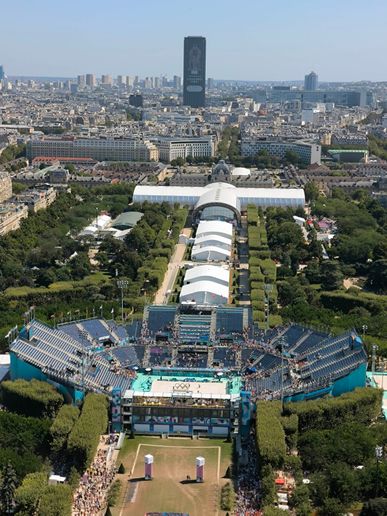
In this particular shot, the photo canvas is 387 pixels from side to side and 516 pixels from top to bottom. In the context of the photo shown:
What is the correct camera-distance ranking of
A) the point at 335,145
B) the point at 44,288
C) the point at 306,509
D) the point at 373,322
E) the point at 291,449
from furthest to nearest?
the point at 335,145
the point at 44,288
the point at 373,322
the point at 291,449
the point at 306,509

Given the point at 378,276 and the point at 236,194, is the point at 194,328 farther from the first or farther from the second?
the point at 236,194

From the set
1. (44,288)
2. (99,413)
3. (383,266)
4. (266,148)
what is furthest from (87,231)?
(266,148)

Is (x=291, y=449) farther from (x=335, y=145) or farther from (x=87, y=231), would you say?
(x=335, y=145)

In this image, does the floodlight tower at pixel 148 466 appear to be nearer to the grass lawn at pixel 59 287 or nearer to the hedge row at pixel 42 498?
the hedge row at pixel 42 498

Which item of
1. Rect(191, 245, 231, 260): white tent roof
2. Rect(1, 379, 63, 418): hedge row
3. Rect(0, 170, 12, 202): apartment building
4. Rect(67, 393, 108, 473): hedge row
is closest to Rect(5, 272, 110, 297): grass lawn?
Rect(191, 245, 231, 260): white tent roof

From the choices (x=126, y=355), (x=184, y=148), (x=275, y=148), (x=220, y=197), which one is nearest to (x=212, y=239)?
(x=220, y=197)

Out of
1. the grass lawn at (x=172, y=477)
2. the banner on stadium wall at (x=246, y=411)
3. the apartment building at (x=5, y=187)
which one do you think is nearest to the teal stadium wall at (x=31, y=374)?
the grass lawn at (x=172, y=477)
